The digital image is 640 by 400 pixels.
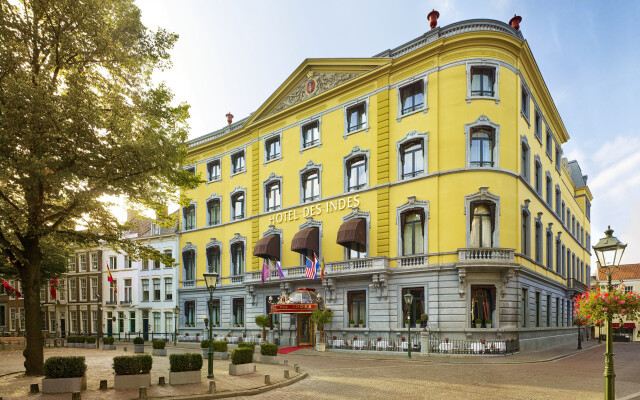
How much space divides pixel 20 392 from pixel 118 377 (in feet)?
9.24

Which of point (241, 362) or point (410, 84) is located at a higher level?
point (410, 84)

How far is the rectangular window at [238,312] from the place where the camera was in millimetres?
42344

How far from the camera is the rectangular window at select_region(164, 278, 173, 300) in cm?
5038

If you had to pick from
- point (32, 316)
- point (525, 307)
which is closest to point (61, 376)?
point (32, 316)

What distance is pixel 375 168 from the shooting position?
1318 inches

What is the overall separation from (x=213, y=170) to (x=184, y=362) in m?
32.0

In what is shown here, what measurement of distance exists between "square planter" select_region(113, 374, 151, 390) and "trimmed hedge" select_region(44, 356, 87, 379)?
1.13 m

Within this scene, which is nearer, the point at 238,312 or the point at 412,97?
the point at 412,97

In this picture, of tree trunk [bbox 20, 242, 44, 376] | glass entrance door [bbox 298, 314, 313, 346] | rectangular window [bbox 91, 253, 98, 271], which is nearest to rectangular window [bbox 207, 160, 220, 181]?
glass entrance door [bbox 298, 314, 313, 346]

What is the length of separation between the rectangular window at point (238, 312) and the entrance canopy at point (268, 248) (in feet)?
19.3

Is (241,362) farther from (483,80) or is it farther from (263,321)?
(483,80)

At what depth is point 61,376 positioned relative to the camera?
15.3 meters

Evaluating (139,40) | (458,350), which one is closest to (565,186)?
(458,350)

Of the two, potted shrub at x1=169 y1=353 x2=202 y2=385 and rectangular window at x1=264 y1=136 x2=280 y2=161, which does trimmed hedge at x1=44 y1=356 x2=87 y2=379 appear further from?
rectangular window at x1=264 y1=136 x2=280 y2=161
